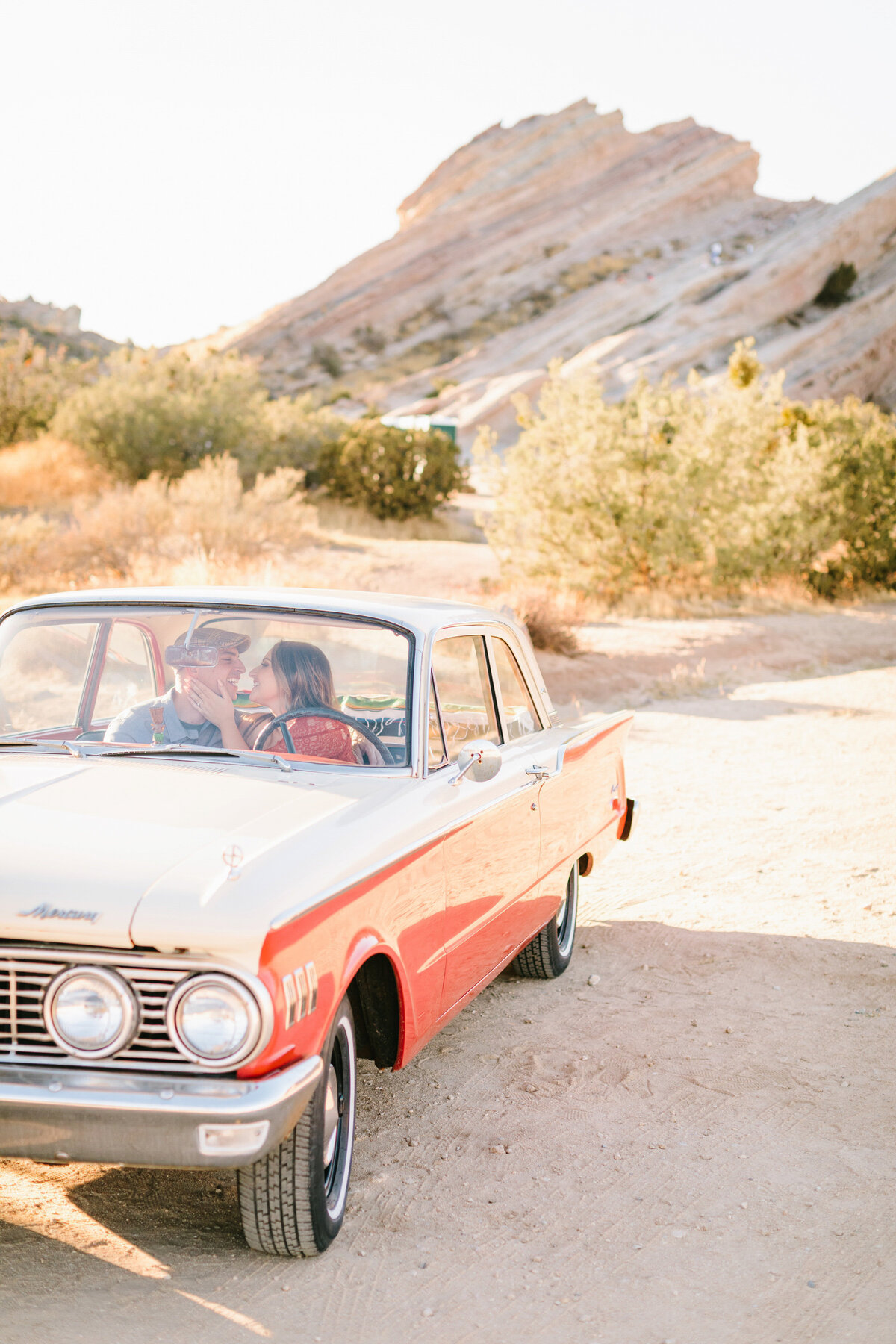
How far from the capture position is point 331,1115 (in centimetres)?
304

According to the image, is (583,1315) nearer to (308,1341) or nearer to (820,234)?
(308,1341)

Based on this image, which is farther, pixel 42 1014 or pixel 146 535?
pixel 146 535

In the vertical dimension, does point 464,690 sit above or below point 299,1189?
above

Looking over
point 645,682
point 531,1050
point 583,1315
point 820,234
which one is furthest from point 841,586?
point 820,234

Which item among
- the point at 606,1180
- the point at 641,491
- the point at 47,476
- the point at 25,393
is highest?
the point at 25,393

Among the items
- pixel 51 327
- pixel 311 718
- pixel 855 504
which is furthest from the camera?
pixel 51 327

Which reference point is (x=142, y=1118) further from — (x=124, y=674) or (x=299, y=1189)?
(x=124, y=674)

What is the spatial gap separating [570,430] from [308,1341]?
53.3 feet

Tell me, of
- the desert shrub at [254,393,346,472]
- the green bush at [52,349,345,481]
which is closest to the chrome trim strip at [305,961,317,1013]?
the green bush at [52,349,345,481]

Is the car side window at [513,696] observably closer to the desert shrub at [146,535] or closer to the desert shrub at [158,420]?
the desert shrub at [146,535]

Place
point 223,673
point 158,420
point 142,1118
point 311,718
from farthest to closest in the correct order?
point 158,420 → point 223,673 → point 311,718 → point 142,1118

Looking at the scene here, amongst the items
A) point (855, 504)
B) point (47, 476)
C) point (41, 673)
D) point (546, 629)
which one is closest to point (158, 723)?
point (41, 673)

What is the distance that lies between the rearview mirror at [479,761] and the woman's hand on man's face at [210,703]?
29.5 inches

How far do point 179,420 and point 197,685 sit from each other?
74.2ft
